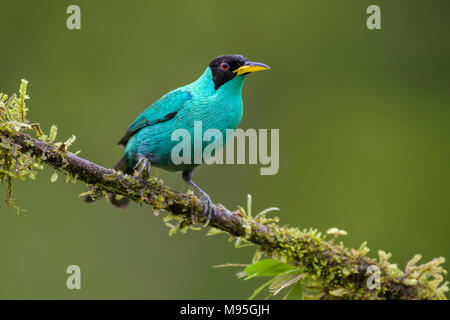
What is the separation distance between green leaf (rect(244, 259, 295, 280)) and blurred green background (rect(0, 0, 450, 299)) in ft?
13.2

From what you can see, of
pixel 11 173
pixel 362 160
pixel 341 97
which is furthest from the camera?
pixel 341 97

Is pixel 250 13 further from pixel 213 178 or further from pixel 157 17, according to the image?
pixel 213 178

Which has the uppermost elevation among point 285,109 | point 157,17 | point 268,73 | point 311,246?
point 157,17

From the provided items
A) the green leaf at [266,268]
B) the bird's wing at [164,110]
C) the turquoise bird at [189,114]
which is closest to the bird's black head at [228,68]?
the turquoise bird at [189,114]

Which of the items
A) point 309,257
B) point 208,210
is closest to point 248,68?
point 208,210

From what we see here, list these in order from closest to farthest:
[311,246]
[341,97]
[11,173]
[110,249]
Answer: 1. [11,173]
2. [311,246]
3. [110,249]
4. [341,97]

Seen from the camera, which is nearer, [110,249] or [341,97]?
[110,249]

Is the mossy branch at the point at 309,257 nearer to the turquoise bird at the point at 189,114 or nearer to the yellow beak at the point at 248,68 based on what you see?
the turquoise bird at the point at 189,114

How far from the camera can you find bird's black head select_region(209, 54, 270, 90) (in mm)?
4355

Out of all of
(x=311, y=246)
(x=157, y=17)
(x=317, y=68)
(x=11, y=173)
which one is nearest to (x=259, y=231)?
(x=311, y=246)

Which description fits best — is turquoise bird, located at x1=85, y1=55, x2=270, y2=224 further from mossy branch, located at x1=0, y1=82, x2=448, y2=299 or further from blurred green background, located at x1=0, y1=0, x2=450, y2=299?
blurred green background, located at x1=0, y1=0, x2=450, y2=299

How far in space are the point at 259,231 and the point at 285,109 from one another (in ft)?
17.5

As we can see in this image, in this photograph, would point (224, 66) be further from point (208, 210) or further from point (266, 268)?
point (266, 268)

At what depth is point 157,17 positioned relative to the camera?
8922 millimetres
